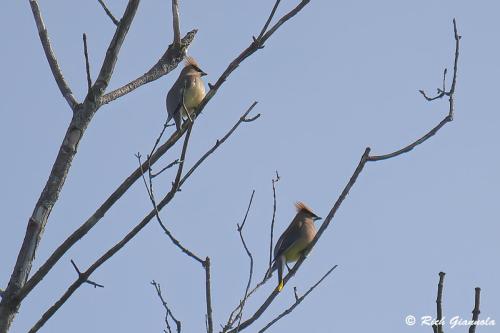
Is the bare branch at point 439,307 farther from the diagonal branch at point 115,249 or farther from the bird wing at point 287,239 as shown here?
the bird wing at point 287,239

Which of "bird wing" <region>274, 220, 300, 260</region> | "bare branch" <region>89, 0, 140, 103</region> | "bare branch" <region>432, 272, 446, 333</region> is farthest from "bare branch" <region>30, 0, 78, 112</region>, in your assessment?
"bird wing" <region>274, 220, 300, 260</region>

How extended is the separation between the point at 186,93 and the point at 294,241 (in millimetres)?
1959

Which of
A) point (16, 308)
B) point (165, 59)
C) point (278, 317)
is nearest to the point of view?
point (16, 308)

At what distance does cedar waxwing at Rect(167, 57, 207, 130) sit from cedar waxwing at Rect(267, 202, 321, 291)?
142 centimetres

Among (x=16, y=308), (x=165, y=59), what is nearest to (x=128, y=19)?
(x=165, y=59)

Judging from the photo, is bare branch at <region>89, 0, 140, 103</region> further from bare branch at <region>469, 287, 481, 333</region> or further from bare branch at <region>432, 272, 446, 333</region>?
bare branch at <region>469, 287, 481, 333</region>

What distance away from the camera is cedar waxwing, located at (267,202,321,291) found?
25.1ft

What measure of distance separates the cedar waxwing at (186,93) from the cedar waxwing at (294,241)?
1417mm

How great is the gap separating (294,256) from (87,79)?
16.8 feet

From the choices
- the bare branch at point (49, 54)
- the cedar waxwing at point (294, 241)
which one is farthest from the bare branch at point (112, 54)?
the cedar waxwing at point (294, 241)

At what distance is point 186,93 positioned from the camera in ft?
29.5

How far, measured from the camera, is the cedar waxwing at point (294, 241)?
25.1 feet

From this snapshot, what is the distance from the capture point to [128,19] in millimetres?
3145

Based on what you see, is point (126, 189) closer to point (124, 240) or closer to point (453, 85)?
point (124, 240)
